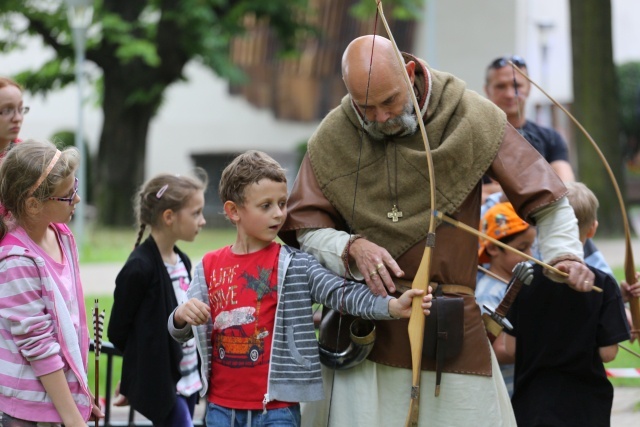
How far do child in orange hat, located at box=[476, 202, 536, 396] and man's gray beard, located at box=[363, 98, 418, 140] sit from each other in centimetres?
115

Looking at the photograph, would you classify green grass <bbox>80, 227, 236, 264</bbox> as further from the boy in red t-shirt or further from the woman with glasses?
the boy in red t-shirt

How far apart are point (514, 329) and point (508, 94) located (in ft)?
5.65

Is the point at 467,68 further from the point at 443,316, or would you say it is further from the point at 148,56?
the point at 443,316

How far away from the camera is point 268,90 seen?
28.5m

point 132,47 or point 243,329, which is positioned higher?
point 132,47

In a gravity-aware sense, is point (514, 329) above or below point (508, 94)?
below

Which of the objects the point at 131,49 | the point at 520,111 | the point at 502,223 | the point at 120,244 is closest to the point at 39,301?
the point at 502,223

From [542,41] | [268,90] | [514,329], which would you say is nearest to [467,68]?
[542,41]

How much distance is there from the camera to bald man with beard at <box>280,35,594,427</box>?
11.8 feet

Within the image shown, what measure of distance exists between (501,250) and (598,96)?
9.97 metres

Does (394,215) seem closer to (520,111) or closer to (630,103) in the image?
(520,111)

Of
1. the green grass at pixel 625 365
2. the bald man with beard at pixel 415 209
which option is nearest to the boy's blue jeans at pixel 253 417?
the bald man with beard at pixel 415 209

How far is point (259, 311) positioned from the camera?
3.59 m

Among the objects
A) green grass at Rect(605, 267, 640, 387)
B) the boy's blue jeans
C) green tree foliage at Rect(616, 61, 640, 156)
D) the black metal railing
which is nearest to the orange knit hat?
the boy's blue jeans
